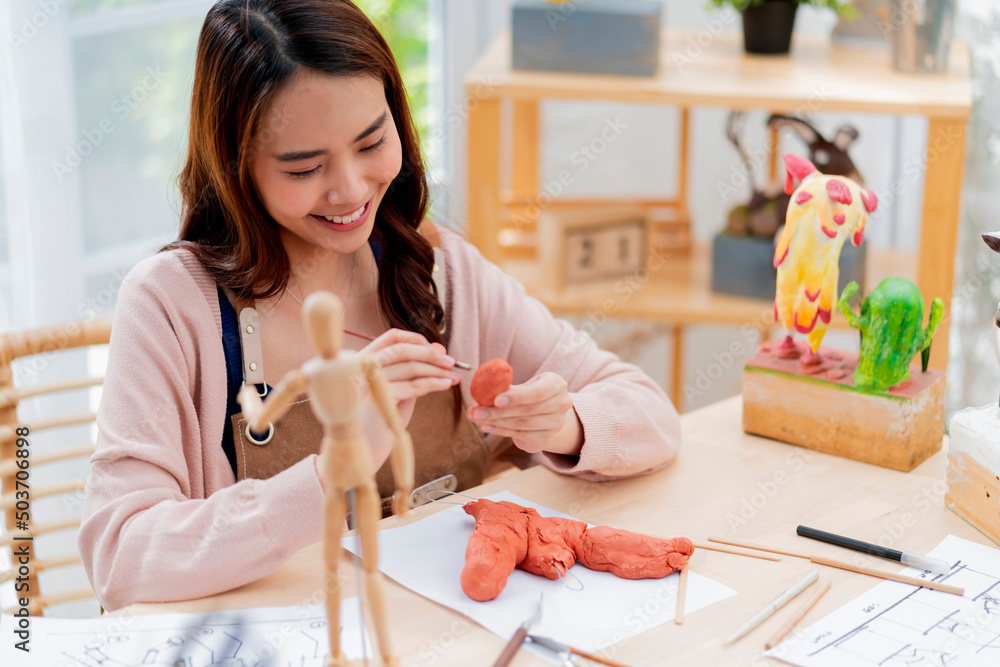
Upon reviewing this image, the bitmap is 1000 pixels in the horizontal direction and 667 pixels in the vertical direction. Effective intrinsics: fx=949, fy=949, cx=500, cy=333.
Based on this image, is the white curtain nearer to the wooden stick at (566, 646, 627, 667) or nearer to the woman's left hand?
the woman's left hand

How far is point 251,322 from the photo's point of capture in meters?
1.10

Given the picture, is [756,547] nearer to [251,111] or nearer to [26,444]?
[251,111]

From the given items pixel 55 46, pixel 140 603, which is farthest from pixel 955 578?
pixel 55 46

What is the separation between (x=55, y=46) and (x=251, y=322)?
89cm

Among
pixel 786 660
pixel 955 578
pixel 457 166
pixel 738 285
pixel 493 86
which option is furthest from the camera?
pixel 457 166

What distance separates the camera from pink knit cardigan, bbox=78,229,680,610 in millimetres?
879

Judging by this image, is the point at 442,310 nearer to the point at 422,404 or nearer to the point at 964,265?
the point at 422,404

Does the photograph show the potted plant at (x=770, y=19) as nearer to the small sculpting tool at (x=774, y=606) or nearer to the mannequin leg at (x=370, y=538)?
the small sculpting tool at (x=774, y=606)

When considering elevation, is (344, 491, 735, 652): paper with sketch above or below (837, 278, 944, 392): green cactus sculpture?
below

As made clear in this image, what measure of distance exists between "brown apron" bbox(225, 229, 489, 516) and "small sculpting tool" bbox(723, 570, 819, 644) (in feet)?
1.26

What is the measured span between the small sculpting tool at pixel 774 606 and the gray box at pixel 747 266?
119cm

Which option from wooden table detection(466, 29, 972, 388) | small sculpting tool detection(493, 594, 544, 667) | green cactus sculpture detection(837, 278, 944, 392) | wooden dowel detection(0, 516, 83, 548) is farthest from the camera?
wooden table detection(466, 29, 972, 388)

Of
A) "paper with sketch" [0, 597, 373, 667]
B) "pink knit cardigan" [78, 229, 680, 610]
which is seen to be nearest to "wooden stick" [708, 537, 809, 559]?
"pink knit cardigan" [78, 229, 680, 610]

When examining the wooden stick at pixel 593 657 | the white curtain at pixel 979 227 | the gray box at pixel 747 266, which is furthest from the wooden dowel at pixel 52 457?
the white curtain at pixel 979 227
